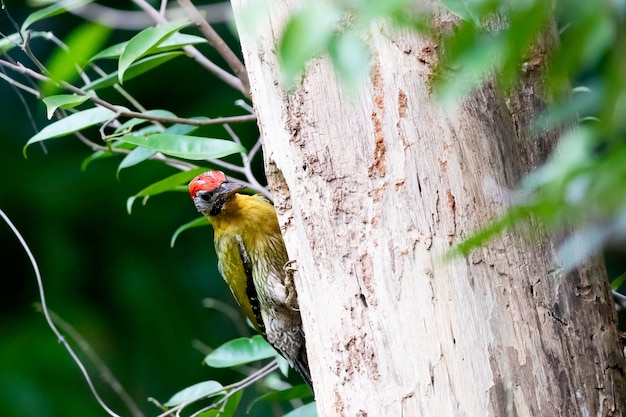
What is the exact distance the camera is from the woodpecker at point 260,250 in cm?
222

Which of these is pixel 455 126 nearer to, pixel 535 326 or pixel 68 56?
pixel 535 326

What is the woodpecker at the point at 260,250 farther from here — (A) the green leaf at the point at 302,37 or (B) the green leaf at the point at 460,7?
(A) the green leaf at the point at 302,37

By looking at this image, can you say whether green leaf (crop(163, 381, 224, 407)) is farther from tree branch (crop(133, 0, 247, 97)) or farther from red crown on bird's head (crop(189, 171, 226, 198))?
tree branch (crop(133, 0, 247, 97))

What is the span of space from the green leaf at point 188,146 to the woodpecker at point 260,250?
335 mm

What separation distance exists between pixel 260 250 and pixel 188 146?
1.48 feet

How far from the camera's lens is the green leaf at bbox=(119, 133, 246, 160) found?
73.9 inches

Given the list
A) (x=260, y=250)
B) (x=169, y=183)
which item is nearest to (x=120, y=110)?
(x=169, y=183)

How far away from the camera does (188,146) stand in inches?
75.0

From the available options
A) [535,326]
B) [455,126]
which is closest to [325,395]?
[535,326]

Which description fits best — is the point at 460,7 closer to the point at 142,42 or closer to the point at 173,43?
the point at 142,42

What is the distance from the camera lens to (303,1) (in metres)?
1.50

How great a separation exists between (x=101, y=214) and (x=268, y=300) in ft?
6.35

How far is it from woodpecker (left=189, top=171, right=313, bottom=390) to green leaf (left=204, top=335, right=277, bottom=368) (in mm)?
29

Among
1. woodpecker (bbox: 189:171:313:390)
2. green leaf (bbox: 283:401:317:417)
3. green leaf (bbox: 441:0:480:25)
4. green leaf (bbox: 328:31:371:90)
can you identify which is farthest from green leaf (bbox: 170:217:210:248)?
green leaf (bbox: 328:31:371:90)
